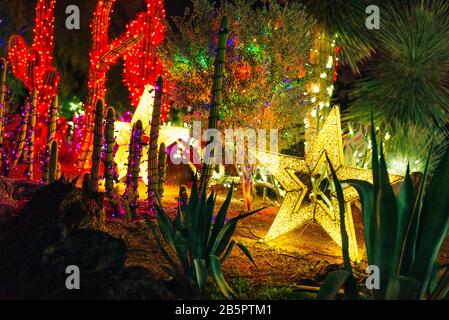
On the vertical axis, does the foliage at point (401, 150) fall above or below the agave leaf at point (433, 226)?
above

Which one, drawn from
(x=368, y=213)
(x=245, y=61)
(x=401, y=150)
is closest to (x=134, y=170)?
(x=245, y=61)

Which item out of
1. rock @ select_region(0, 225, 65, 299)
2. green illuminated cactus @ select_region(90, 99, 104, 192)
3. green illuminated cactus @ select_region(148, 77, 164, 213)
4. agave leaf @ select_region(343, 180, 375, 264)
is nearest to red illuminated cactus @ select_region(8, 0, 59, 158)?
green illuminated cactus @ select_region(148, 77, 164, 213)

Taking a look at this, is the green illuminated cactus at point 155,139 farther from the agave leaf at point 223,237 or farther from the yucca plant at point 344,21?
the yucca plant at point 344,21

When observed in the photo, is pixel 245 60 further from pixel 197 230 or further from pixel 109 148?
pixel 197 230

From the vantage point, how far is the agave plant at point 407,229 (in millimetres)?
3219

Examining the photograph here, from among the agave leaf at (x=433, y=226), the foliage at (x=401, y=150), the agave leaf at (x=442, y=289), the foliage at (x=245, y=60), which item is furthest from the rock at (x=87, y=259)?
the foliage at (x=401, y=150)

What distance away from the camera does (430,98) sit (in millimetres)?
10430

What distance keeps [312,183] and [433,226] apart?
239 cm

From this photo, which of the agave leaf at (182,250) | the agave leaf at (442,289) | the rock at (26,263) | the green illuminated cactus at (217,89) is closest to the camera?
the agave leaf at (442,289)

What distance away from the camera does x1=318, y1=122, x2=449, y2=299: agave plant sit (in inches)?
127

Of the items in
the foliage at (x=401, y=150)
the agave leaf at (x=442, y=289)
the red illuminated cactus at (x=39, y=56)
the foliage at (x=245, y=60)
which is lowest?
the agave leaf at (x=442, y=289)

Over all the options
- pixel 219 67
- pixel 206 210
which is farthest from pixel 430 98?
pixel 206 210

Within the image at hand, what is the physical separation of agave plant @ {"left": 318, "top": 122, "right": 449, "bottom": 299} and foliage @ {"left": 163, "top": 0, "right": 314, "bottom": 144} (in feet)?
13.6

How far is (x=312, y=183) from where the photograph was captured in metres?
5.59
